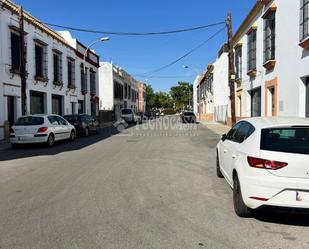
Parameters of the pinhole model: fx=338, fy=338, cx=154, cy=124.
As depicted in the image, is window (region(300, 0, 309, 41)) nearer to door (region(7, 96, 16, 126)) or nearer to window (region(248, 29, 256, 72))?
window (region(248, 29, 256, 72))

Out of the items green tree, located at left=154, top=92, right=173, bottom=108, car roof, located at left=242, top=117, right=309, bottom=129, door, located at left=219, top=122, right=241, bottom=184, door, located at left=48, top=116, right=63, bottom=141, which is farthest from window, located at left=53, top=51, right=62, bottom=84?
green tree, located at left=154, top=92, right=173, bottom=108

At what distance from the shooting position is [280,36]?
1536cm

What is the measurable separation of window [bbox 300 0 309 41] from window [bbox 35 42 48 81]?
1710 centimetres

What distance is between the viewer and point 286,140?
5023mm

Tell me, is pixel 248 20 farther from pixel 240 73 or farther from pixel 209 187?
pixel 209 187

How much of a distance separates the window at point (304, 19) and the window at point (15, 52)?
50.7 feet

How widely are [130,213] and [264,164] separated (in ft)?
7.21

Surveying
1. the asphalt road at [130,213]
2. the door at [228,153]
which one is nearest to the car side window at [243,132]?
the door at [228,153]

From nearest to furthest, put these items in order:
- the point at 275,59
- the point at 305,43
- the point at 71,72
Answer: the point at 305,43 → the point at 275,59 → the point at 71,72

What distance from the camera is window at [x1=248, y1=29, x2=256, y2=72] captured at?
20531 millimetres

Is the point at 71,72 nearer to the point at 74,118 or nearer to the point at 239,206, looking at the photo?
the point at 74,118

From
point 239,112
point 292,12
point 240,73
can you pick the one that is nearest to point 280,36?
point 292,12

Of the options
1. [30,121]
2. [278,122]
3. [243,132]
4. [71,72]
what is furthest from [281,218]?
[71,72]

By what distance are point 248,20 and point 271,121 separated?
18.0 meters
